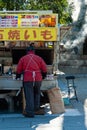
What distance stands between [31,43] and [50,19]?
0.80 meters

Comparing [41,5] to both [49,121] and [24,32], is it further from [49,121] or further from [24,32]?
[49,121]

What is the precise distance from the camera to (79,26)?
2527 centimetres

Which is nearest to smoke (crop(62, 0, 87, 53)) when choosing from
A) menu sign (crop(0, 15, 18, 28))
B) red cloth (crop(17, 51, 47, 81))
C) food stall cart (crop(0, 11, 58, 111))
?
food stall cart (crop(0, 11, 58, 111))

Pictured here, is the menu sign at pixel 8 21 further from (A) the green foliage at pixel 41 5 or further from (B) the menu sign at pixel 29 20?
(A) the green foliage at pixel 41 5

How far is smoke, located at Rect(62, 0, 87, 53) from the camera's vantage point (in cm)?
2498

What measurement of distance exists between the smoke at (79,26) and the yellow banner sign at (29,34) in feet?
46.7

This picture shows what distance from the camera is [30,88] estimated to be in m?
10.2

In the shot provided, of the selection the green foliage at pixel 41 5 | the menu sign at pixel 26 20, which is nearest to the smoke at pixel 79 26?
the green foliage at pixel 41 5

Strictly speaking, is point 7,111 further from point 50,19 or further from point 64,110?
point 50,19

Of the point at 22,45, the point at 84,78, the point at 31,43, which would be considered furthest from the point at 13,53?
the point at 84,78

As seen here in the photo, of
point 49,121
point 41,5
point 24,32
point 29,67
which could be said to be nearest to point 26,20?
point 24,32

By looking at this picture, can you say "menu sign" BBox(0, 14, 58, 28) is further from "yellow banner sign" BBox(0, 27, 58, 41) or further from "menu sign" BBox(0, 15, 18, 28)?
"yellow banner sign" BBox(0, 27, 58, 41)

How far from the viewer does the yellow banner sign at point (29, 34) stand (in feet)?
34.6

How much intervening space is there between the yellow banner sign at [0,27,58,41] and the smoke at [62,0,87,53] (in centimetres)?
1423
